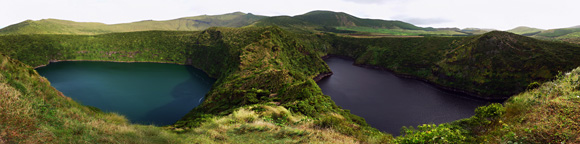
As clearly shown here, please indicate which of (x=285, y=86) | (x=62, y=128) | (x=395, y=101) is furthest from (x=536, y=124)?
(x=395, y=101)

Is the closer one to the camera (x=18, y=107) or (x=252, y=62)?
(x=18, y=107)

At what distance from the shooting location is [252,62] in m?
65.3

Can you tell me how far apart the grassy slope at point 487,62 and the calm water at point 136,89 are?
8843cm

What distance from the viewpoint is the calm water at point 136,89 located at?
46.9 m

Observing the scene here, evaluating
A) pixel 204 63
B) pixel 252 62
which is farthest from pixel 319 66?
pixel 204 63

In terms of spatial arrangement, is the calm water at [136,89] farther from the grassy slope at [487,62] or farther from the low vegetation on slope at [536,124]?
the grassy slope at [487,62]

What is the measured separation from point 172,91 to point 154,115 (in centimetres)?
1846

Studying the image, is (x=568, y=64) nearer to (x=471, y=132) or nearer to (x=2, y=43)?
(x=471, y=132)

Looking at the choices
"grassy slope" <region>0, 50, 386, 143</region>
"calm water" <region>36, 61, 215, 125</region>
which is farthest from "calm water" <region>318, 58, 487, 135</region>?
"calm water" <region>36, 61, 215, 125</region>

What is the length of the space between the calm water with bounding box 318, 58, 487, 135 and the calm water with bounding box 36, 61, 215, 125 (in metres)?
42.7

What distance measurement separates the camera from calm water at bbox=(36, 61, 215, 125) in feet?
154

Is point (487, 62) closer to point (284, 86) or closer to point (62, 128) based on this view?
point (284, 86)

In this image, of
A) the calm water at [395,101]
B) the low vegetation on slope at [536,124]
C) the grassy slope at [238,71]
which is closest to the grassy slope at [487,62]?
the calm water at [395,101]

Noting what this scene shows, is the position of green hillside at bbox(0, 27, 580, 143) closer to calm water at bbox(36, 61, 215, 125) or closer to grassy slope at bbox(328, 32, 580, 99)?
grassy slope at bbox(328, 32, 580, 99)
